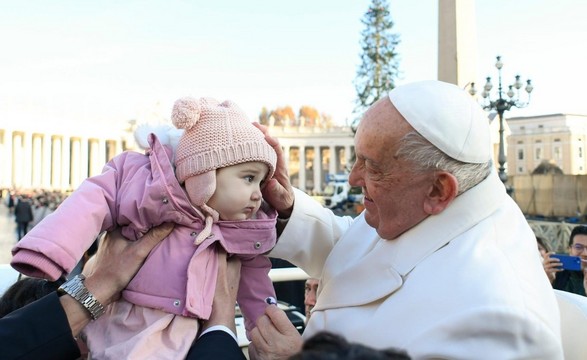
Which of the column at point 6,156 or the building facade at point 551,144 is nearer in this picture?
the column at point 6,156

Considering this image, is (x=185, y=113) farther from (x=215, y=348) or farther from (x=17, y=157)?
(x=17, y=157)

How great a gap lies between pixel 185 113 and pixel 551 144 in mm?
79917

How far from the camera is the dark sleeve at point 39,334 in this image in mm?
1351

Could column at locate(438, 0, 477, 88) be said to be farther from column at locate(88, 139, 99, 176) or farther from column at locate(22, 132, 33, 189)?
column at locate(88, 139, 99, 176)

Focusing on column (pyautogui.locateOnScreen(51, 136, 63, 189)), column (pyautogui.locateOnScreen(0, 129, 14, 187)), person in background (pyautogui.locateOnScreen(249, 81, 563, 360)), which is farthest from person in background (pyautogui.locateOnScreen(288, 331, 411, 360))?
column (pyautogui.locateOnScreen(51, 136, 63, 189))

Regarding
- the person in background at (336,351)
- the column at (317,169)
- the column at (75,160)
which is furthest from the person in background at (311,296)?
the column at (317,169)

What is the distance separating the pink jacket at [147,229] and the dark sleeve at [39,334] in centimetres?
10

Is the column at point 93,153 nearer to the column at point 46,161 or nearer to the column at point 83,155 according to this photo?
the column at point 83,155

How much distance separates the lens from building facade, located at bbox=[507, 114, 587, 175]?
70.5 meters

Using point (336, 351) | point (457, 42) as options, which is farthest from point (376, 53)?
point (336, 351)

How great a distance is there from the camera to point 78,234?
1.49 m

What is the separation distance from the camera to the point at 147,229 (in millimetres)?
1672

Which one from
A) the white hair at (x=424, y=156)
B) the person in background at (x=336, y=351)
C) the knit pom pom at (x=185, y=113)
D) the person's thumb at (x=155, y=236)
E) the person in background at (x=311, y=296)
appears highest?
the knit pom pom at (x=185, y=113)

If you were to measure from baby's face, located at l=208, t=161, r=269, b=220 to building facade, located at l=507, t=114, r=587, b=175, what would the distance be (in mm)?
73821
